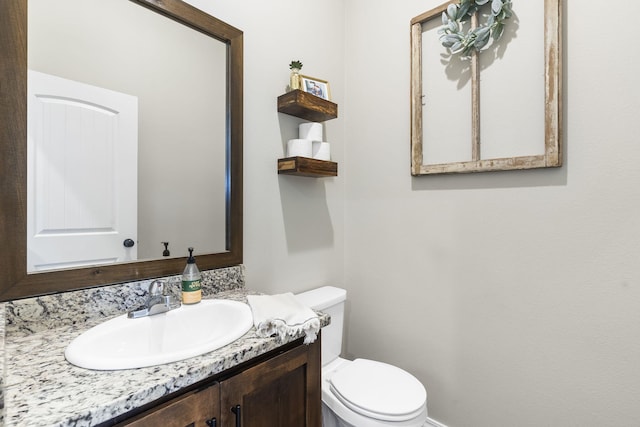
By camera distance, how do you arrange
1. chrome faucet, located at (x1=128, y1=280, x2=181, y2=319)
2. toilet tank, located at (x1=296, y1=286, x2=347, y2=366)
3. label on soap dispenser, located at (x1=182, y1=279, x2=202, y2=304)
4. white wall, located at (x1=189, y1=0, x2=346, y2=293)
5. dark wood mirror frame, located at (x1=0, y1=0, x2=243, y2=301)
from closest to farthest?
dark wood mirror frame, located at (x1=0, y1=0, x2=243, y2=301) → chrome faucet, located at (x1=128, y1=280, x2=181, y2=319) → label on soap dispenser, located at (x1=182, y1=279, x2=202, y2=304) → white wall, located at (x1=189, y1=0, x2=346, y2=293) → toilet tank, located at (x1=296, y1=286, x2=347, y2=366)

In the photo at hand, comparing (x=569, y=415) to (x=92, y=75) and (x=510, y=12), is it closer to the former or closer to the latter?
(x=510, y=12)

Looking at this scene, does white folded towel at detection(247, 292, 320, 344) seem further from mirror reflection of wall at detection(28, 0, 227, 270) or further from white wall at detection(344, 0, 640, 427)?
white wall at detection(344, 0, 640, 427)

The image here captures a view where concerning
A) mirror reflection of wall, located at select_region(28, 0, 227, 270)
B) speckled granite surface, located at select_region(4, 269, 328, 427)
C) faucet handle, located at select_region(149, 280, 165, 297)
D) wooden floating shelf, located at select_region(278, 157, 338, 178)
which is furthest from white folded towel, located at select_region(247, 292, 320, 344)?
wooden floating shelf, located at select_region(278, 157, 338, 178)

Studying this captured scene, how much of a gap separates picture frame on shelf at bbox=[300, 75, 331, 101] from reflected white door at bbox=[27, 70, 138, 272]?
77cm

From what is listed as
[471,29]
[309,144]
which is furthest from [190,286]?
[471,29]

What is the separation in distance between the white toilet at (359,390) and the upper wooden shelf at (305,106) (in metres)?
0.92

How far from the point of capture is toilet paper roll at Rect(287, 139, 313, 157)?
1478 mm

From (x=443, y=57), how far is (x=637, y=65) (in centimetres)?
71

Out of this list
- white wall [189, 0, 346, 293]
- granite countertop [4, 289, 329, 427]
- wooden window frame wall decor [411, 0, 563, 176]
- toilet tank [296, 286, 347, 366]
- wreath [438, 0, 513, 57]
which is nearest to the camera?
granite countertop [4, 289, 329, 427]

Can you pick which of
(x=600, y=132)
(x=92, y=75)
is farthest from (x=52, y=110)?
(x=600, y=132)

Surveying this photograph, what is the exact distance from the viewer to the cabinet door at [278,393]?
75cm

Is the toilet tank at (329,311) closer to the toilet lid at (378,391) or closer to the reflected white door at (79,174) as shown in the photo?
the toilet lid at (378,391)

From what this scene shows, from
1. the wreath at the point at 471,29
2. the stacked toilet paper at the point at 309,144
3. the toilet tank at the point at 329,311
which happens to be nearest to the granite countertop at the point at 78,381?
the toilet tank at the point at 329,311

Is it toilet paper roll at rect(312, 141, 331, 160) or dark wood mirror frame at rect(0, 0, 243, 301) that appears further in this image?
toilet paper roll at rect(312, 141, 331, 160)
